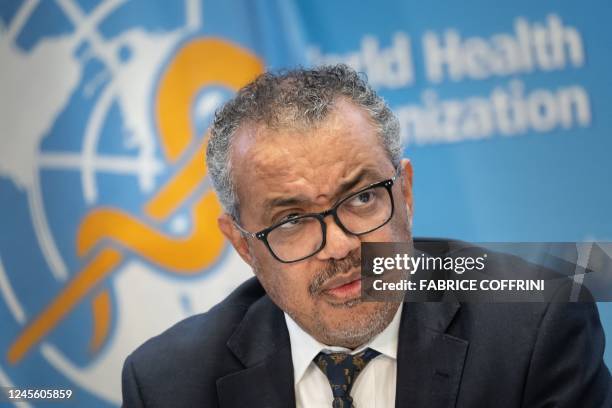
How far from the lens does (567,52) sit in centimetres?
314

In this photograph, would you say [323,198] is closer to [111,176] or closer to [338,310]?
[338,310]

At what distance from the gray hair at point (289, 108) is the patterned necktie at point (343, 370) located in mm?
520

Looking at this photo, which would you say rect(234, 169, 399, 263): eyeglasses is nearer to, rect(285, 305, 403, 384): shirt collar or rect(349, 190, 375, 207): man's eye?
rect(349, 190, 375, 207): man's eye

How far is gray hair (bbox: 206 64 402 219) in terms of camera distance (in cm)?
215

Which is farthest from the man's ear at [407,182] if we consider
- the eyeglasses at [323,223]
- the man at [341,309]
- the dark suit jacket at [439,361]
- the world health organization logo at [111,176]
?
the world health organization logo at [111,176]

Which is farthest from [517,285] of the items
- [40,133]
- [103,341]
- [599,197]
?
[40,133]

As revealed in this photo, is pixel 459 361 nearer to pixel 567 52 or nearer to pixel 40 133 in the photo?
pixel 567 52

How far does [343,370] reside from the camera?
222 centimetres

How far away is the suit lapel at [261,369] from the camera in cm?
230

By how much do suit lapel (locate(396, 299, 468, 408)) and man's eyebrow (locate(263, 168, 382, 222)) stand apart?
453 mm


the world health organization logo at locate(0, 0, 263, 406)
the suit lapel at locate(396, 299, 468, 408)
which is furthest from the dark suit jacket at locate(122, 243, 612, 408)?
the world health organization logo at locate(0, 0, 263, 406)

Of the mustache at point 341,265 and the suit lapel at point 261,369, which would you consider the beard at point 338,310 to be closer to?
the mustache at point 341,265

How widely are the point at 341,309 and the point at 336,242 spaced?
199mm

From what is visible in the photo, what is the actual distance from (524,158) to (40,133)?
7.15ft
